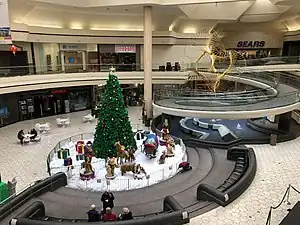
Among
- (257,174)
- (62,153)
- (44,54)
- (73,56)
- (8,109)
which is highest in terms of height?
(44,54)

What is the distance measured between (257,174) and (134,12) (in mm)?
17501

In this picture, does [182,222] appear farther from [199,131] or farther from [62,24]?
[62,24]

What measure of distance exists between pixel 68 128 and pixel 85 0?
9.53 m

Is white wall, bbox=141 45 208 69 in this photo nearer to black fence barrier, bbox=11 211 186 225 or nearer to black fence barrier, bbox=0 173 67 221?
black fence barrier, bbox=0 173 67 221

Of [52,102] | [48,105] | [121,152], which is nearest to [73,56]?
[52,102]

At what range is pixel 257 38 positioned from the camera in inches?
1373

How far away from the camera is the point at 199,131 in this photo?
20453mm

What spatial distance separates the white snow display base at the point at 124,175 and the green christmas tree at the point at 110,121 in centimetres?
67

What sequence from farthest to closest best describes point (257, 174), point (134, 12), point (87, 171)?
1. point (134, 12)
2. point (257, 174)
3. point (87, 171)

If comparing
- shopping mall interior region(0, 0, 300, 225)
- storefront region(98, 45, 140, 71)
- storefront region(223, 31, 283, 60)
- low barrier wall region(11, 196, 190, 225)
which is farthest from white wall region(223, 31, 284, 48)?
low barrier wall region(11, 196, 190, 225)

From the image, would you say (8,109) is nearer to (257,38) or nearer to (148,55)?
(148,55)

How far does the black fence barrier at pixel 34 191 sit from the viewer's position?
9.75m

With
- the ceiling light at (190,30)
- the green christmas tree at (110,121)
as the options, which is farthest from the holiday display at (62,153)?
the ceiling light at (190,30)

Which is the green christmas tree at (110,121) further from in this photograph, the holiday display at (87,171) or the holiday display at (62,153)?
the holiday display at (62,153)
